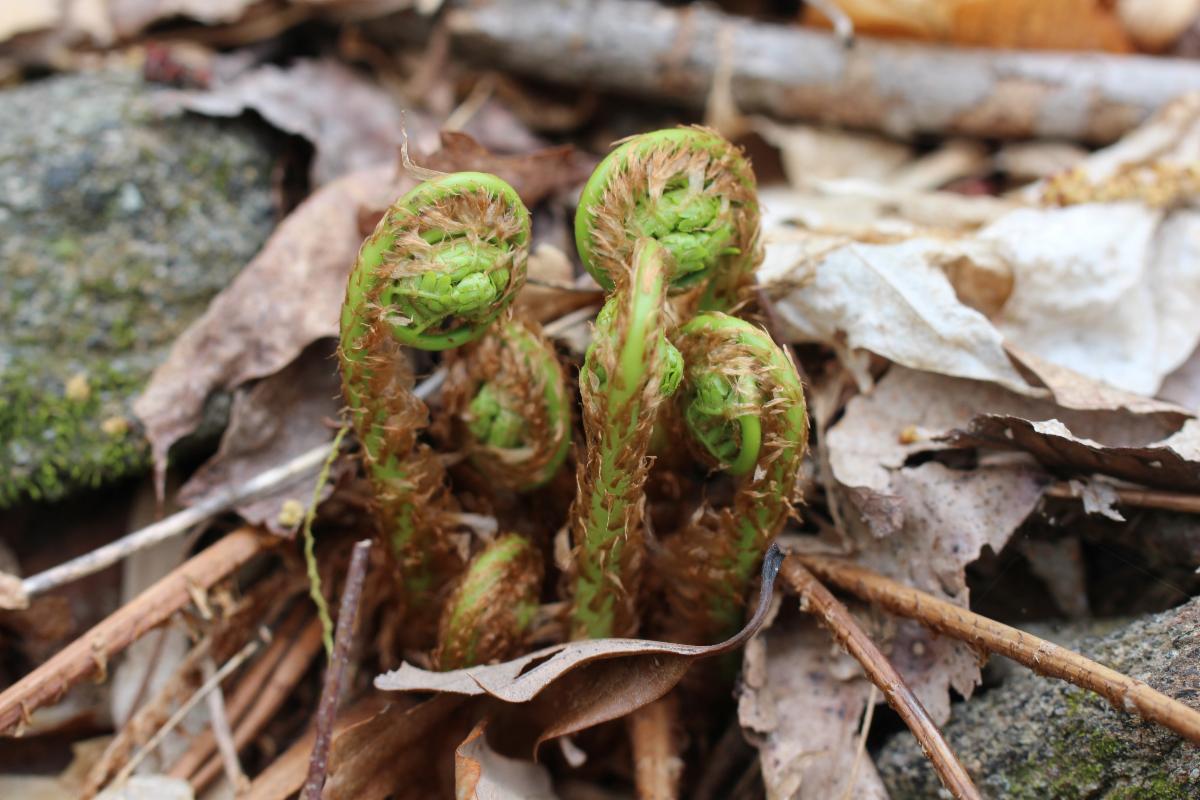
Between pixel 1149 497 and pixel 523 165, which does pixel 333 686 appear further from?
pixel 1149 497

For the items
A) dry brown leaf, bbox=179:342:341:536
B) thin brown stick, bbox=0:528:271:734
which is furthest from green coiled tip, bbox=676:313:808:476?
thin brown stick, bbox=0:528:271:734

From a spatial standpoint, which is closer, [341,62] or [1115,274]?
[1115,274]

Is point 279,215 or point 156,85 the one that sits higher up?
point 156,85

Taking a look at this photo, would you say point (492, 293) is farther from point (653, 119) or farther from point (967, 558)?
point (653, 119)

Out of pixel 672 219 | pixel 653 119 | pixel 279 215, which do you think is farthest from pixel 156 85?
pixel 672 219

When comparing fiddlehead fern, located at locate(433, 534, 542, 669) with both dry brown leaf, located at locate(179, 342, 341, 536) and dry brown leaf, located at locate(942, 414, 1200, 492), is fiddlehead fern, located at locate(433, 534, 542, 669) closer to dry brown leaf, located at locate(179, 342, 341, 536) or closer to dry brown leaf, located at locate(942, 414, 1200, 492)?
dry brown leaf, located at locate(179, 342, 341, 536)

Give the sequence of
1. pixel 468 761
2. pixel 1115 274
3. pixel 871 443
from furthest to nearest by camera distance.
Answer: pixel 1115 274 < pixel 871 443 < pixel 468 761
